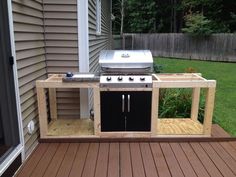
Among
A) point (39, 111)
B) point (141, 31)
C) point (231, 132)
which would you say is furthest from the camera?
point (141, 31)

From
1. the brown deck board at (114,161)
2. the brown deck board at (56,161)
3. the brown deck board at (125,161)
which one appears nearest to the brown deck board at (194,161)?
the brown deck board at (125,161)

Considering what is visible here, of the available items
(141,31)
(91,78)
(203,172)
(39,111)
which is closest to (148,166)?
(203,172)

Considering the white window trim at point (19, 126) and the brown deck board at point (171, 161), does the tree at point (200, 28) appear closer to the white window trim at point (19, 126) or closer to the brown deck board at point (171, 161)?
the brown deck board at point (171, 161)

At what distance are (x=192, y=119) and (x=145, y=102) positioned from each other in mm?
1033

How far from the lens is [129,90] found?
3174 millimetres

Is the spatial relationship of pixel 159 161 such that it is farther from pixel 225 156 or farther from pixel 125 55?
pixel 125 55

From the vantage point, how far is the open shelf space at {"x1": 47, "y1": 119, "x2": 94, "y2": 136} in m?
3.35

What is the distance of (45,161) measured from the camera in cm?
279

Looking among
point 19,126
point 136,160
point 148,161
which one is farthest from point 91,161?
point 19,126

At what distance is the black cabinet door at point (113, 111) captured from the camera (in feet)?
10.5

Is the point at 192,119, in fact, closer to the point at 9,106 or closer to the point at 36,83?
the point at 36,83

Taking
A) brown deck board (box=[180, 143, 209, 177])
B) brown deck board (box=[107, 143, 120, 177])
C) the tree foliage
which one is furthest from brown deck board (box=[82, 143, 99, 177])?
the tree foliage

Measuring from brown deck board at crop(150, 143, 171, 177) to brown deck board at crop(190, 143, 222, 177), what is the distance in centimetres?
41

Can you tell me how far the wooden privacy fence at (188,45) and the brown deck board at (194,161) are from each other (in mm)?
10899
